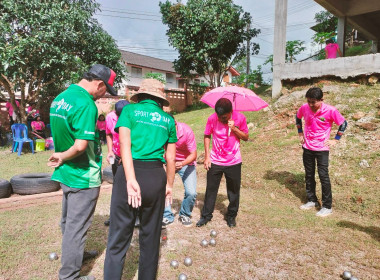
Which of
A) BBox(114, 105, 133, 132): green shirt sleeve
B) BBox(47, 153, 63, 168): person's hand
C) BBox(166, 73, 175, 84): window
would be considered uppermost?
BBox(166, 73, 175, 84): window

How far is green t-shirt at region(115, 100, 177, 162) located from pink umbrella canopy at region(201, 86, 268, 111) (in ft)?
7.79

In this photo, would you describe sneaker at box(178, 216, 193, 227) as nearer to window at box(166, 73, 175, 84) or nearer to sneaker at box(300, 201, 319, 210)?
sneaker at box(300, 201, 319, 210)

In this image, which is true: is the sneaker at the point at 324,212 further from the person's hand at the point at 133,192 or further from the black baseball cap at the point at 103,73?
the black baseball cap at the point at 103,73

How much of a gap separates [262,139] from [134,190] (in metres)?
6.85

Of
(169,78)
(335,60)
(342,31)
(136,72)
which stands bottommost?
(335,60)

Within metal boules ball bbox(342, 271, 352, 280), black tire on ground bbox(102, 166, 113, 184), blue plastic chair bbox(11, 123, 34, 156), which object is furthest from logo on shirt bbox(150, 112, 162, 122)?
blue plastic chair bbox(11, 123, 34, 156)

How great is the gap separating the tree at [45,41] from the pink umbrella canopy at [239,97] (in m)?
7.35

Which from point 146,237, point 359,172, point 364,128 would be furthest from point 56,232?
point 364,128

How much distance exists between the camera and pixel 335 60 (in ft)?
29.5

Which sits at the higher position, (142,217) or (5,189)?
(142,217)

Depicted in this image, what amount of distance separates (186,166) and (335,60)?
7.54 m

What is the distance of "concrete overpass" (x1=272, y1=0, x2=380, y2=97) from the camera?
27.9 ft

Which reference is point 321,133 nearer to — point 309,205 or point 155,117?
point 309,205

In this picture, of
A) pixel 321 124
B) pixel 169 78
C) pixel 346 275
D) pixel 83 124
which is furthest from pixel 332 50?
pixel 169 78
